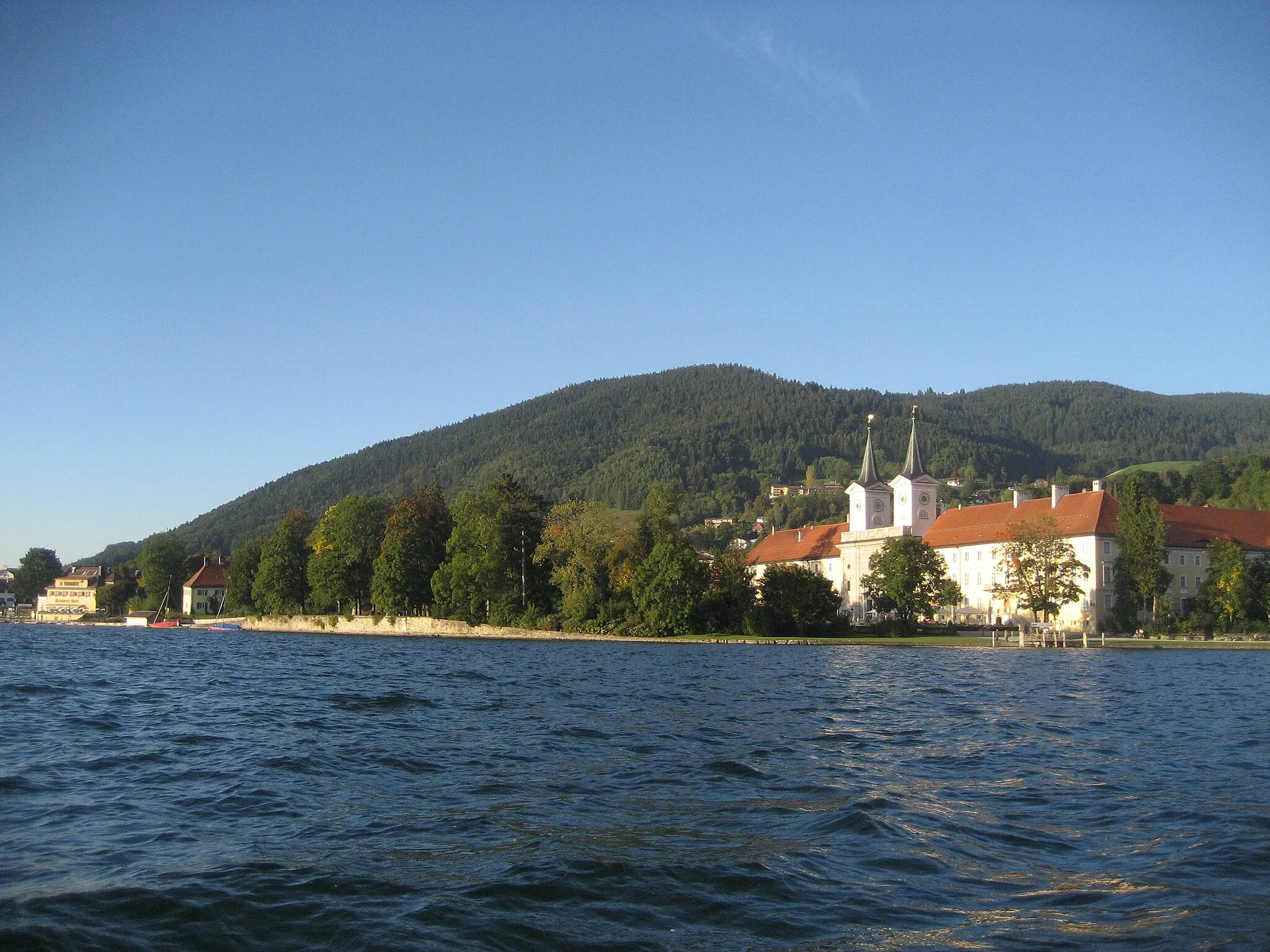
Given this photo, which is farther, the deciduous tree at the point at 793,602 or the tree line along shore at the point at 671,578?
the deciduous tree at the point at 793,602

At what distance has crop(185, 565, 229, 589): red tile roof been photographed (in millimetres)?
138500

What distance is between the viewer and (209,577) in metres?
140

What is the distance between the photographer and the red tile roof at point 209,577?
454 feet

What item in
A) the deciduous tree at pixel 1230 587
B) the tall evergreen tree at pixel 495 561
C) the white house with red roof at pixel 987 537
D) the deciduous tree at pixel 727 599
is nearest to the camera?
the deciduous tree at pixel 1230 587

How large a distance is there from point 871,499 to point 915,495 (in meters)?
4.65

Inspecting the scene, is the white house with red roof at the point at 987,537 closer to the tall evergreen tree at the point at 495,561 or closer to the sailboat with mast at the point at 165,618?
the tall evergreen tree at the point at 495,561

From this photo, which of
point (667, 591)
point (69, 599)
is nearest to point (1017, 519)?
point (667, 591)

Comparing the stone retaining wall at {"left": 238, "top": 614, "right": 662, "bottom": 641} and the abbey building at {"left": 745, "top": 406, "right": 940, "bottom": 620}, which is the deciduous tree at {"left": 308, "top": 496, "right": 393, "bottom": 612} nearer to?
the stone retaining wall at {"left": 238, "top": 614, "right": 662, "bottom": 641}

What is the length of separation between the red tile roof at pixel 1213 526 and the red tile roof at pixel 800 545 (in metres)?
35.4

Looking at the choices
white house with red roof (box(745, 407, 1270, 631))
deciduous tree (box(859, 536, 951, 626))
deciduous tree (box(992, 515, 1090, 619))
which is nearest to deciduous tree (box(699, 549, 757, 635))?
deciduous tree (box(859, 536, 951, 626))

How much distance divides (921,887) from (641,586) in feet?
229

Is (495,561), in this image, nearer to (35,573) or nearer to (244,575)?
(244,575)

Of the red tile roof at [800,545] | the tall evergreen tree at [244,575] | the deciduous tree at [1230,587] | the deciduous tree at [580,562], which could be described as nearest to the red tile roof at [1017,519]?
the deciduous tree at [1230,587]

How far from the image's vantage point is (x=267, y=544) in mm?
113250
